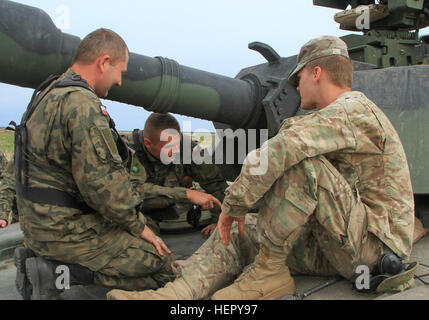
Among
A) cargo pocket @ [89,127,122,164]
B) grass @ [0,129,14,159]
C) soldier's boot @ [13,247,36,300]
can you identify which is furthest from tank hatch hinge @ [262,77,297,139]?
grass @ [0,129,14,159]

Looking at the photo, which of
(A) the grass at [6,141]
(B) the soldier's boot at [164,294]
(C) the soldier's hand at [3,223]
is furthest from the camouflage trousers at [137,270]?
(A) the grass at [6,141]

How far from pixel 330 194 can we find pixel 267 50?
2.33 metres

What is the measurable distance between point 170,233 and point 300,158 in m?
2.11

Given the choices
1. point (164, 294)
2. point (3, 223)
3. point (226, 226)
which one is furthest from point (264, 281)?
point (3, 223)

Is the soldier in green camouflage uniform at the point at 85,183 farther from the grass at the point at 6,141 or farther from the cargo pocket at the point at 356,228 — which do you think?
the grass at the point at 6,141

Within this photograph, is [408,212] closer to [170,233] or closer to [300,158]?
[300,158]

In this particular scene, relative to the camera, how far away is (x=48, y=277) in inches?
98.0

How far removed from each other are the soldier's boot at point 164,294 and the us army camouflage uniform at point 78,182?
37cm

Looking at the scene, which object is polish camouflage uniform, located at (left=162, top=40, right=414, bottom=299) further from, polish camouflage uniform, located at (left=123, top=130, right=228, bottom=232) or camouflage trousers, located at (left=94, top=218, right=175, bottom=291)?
polish camouflage uniform, located at (left=123, top=130, right=228, bottom=232)

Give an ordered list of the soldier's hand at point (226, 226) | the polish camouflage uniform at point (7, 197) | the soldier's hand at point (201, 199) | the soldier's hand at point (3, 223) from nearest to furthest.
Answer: the soldier's hand at point (226, 226) < the soldier's hand at point (201, 199) < the soldier's hand at point (3, 223) < the polish camouflage uniform at point (7, 197)

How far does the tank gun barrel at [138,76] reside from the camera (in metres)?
2.67

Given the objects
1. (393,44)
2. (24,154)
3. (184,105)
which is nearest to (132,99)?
(184,105)

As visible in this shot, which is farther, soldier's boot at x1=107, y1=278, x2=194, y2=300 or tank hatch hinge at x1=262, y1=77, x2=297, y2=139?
tank hatch hinge at x1=262, y1=77, x2=297, y2=139

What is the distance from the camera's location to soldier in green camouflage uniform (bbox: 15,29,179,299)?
95.3 inches
